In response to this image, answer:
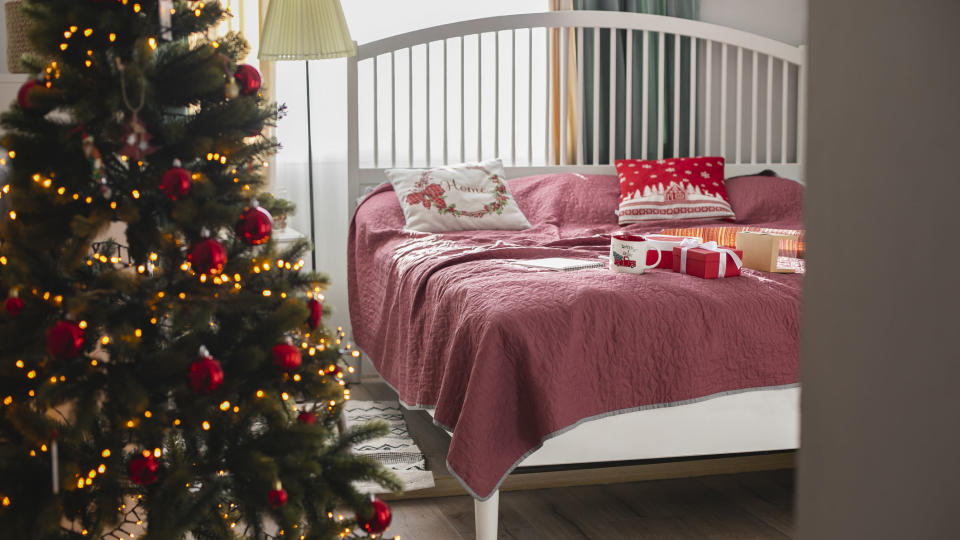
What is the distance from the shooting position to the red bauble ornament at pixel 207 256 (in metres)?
1.25

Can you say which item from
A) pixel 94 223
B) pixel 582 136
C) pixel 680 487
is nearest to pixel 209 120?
pixel 94 223

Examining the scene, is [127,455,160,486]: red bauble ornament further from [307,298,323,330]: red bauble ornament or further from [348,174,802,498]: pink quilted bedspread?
[348,174,802,498]: pink quilted bedspread

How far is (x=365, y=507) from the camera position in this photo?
135 centimetres

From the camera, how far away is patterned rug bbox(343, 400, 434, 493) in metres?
2.36

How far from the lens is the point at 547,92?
149 inches

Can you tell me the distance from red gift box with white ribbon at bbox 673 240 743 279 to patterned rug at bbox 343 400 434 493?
865mm

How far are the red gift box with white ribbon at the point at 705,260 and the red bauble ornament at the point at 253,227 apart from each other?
3.96ft

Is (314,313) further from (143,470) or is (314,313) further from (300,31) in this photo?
(300,31)

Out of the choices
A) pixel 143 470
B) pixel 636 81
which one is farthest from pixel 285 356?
pixel 636 81

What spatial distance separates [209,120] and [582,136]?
266cm

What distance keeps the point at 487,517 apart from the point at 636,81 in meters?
2.53

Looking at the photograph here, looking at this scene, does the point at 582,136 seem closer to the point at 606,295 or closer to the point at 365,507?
the point at 606,295

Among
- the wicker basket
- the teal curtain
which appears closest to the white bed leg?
the wicker basket

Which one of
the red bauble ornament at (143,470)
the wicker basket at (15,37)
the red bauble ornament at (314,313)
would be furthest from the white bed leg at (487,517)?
the wicker basket at (15,37)
